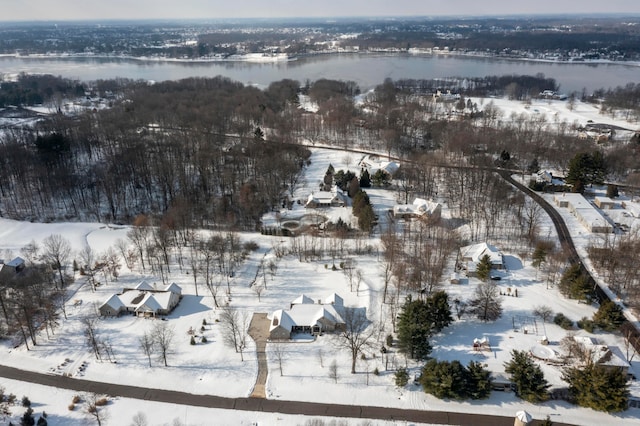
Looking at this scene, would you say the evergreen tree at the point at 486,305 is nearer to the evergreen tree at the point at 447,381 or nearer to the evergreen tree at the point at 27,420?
the evergreen tree at the point at 447,381

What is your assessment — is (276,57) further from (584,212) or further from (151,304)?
(151,304)

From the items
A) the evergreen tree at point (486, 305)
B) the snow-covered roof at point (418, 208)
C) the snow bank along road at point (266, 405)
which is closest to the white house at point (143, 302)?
the snow bank along road at point (266, 405)

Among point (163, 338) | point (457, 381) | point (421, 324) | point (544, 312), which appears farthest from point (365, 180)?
point (457, 381)

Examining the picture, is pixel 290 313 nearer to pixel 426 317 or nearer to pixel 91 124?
pixel 426 317

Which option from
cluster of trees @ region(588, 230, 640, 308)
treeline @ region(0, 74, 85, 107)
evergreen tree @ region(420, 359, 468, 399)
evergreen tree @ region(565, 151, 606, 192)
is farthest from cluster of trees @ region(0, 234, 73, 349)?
treeline @ region(0, 74, 85, 107)

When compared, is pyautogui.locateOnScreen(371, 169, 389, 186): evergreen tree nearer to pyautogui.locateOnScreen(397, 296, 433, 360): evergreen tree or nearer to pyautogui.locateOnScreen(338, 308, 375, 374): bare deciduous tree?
pyautogui.locateOnScreen(338, 308, 375, 374): bare deciduous tree

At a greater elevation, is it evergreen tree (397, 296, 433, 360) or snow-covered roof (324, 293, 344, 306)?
evergreen tree (397, 296, 433, 360)
